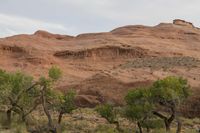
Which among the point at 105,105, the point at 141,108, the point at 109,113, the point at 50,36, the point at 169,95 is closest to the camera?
the point at 169,95

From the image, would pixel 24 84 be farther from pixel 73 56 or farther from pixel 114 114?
pixel 73 56

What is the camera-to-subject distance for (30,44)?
6438 cm

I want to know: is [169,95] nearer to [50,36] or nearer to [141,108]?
[141,108]

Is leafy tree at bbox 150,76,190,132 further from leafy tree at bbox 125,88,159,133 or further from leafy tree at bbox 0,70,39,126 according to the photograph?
leafy tree at bbox 0,70,39,126

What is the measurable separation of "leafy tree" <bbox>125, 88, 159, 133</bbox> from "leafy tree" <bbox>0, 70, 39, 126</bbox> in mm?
4805

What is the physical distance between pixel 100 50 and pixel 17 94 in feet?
127

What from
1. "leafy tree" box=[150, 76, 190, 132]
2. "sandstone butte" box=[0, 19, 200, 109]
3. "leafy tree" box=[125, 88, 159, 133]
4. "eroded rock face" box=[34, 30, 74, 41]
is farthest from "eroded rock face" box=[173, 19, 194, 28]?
"leafy tree" box=[125, 88, 159, 133]

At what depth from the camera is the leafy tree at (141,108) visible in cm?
2264

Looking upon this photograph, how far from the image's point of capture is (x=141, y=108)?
22562 mm

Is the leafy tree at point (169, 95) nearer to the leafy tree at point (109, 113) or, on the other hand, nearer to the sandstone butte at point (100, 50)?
the leafy tree at point (109, 113)

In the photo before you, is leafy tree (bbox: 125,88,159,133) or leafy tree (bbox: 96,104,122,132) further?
leafy tree (bbox: 96,104,122,132)

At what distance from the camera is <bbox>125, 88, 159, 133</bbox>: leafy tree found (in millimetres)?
22641

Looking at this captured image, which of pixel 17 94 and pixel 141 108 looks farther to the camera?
pixel 17 94

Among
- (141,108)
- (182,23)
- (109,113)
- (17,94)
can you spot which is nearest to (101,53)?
(182,23)
